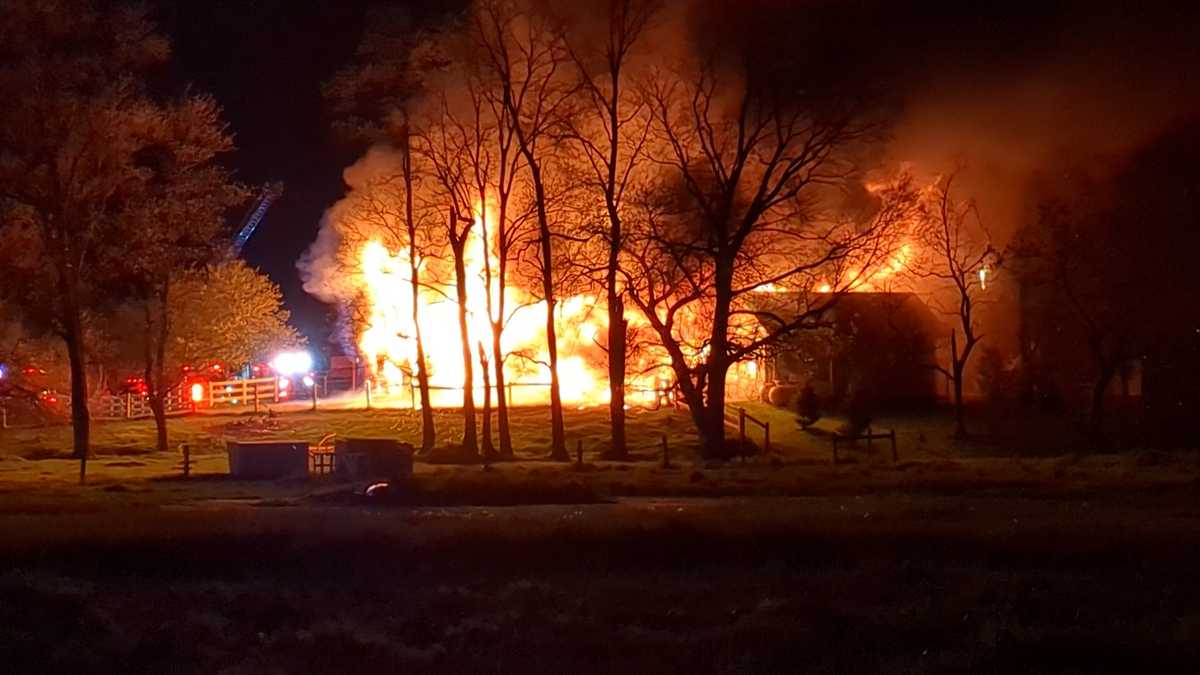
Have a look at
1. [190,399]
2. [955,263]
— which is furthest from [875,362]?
[190,399]

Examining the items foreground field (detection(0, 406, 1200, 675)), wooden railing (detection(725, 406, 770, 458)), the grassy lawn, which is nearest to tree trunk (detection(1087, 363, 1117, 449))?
the grassy lawn

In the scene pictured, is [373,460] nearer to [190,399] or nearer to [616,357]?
[616,357]

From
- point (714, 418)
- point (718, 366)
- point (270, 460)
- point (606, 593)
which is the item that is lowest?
point (606, 593)

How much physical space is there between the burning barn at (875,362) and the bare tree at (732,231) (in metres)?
6.92

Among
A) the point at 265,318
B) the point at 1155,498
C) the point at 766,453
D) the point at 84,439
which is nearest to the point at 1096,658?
the point at 1155,498

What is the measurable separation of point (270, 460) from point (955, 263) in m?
25.3

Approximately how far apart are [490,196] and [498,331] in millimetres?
7447

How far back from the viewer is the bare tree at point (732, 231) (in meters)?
31.9

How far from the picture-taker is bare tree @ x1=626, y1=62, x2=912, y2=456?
31922mm

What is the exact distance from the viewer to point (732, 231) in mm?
33344

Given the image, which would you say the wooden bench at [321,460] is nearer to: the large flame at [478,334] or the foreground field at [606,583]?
the foreground field at [606,583]

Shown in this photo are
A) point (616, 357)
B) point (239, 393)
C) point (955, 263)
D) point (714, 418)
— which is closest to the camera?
A: point (714, 418)

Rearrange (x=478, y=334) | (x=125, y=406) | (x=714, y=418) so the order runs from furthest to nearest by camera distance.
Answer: (x=125, y=406)
(x=478, y=334)
(x=714, y=418)

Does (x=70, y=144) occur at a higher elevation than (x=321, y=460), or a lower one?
higher
